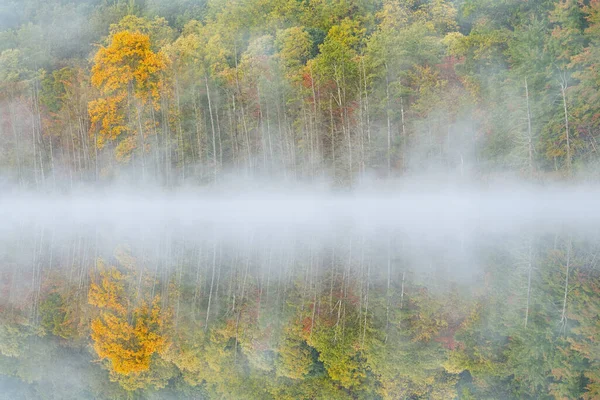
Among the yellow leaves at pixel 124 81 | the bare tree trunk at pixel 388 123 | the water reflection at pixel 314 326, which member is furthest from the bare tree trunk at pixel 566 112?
the yellow leaves at pixel 124 81

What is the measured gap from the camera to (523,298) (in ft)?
31.7

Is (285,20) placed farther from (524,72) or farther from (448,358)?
(448,358)

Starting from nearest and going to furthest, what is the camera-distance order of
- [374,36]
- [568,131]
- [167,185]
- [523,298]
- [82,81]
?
[523,298], [568,131], [374,36], [167,185], [82,81]

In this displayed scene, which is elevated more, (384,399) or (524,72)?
(524,72)

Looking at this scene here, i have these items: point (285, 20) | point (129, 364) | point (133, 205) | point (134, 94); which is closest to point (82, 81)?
point (134, 94)

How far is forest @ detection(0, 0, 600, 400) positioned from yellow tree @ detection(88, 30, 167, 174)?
0.16 meters

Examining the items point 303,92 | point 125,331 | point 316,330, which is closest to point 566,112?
point 303,92

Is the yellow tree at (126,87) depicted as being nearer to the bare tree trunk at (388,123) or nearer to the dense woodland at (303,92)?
the dense woodland at (303,92)

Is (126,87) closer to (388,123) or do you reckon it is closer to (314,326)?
(388,123)

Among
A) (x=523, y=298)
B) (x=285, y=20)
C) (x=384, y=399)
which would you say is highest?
(x=285, y=20)

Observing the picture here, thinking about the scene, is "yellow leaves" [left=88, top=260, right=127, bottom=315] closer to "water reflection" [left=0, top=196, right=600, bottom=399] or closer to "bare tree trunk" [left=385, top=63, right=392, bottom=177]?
"water reflection" [left=0, top=196, right=600, bottom=399]

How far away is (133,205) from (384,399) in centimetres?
4062

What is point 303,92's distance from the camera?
42875mm

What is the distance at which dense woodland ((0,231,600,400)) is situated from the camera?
24.8 feet
